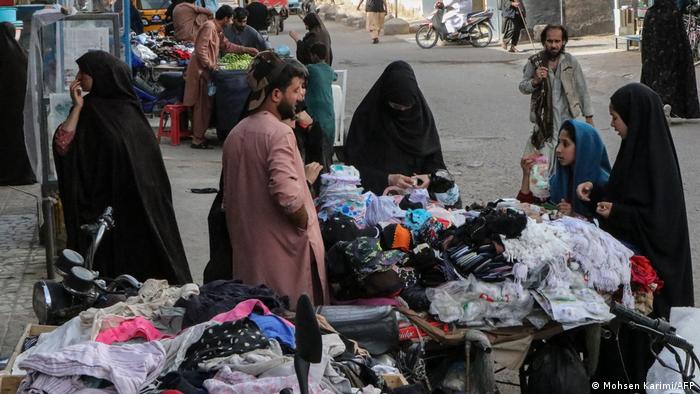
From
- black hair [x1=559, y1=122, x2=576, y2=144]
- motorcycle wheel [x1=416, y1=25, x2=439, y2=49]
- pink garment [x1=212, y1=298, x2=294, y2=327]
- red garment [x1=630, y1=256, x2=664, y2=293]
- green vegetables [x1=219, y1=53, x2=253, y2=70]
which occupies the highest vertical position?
motorcycle wheel [x1=416, y1=25, x2=439, y2=49]

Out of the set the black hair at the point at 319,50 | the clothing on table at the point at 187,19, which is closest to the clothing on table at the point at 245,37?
the clothing on table at the point at 187,19

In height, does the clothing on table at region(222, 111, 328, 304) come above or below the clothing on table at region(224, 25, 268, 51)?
below

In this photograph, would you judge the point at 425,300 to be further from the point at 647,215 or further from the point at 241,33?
the point at 241,33

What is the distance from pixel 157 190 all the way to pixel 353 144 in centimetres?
109

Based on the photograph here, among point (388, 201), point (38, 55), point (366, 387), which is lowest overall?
point (366, 387)

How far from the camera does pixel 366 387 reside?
Result: 3.63 m

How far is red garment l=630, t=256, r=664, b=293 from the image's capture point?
205 inches

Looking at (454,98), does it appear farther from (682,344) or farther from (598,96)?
(682,344)

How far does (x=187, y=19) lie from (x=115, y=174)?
10813 millimetres

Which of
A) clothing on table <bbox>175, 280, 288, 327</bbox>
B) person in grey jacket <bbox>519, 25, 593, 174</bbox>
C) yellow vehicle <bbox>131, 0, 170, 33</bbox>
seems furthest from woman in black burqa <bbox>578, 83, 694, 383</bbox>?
yellow vehicle <bbox>131, 0, 170, 33</bbox>

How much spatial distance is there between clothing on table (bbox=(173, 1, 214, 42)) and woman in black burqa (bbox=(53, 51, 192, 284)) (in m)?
9.94

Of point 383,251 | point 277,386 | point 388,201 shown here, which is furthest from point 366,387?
point 388,201

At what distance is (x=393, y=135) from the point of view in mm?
6375

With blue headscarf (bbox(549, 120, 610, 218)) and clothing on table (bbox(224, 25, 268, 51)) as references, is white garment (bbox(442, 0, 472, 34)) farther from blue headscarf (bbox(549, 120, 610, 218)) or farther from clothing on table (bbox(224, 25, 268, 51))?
blue headscarf (bbox(549, 120, 610, 218))
